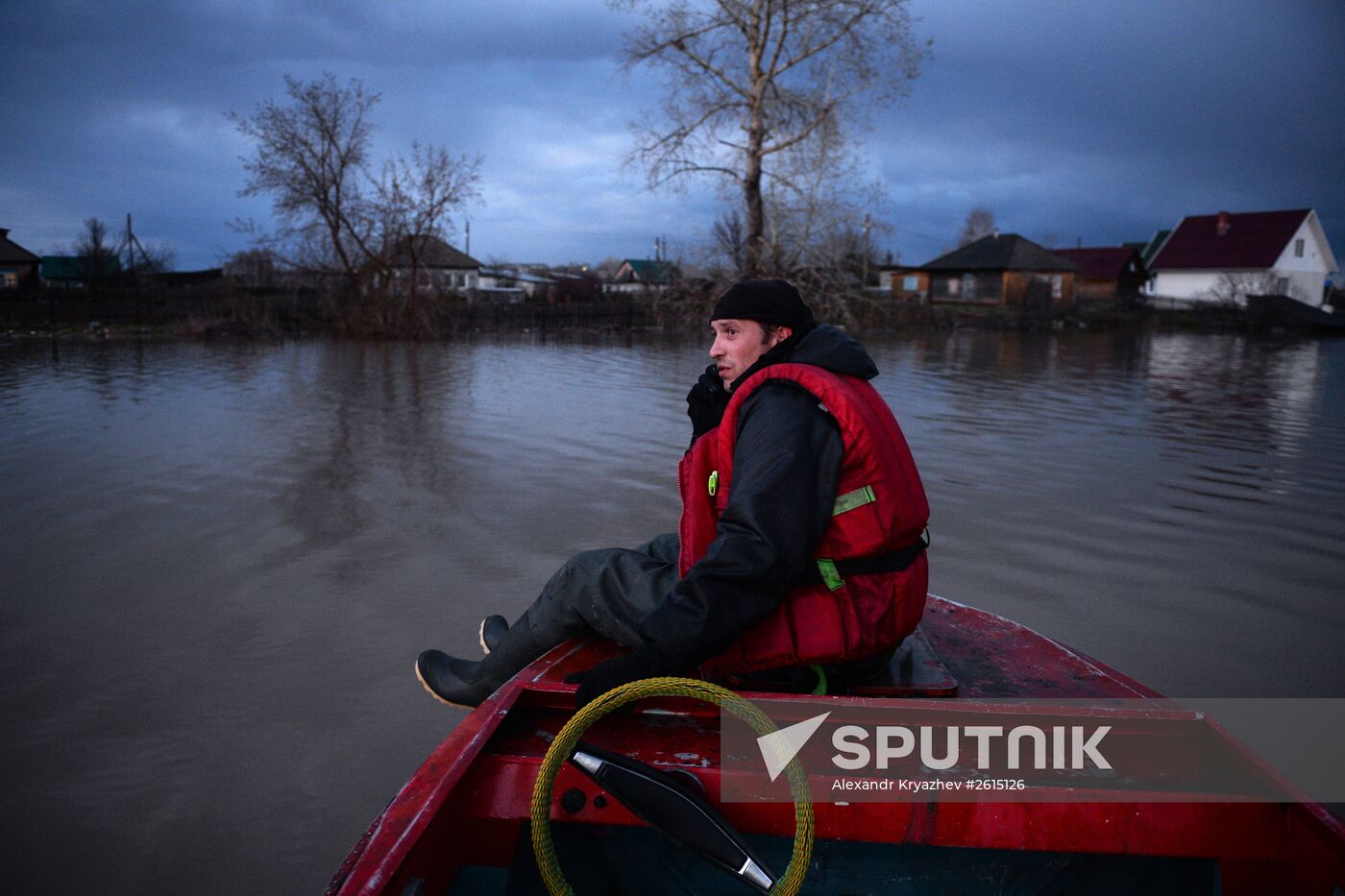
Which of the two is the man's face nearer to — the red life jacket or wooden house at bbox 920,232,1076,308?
the red life jacket

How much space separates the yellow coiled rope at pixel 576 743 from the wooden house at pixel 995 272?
50.2 m

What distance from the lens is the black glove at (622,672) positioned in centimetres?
234

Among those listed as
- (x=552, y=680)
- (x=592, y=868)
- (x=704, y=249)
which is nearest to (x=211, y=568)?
(x=552, y=680)

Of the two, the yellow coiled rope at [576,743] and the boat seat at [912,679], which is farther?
the boat seat at [912,679]

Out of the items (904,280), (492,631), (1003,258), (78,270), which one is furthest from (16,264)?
(492,631)

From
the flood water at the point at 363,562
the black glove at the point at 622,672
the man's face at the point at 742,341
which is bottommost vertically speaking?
the flood water at the point at 363,562

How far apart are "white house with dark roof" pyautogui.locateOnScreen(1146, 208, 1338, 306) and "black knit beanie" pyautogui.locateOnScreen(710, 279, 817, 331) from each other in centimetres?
5550

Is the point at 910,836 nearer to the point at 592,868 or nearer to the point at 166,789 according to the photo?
the point at 592,868

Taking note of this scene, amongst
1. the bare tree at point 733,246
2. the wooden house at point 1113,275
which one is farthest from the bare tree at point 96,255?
the wooden house at point 1113,275

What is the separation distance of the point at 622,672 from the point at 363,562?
3.91 metres

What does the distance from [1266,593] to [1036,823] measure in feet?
13.8

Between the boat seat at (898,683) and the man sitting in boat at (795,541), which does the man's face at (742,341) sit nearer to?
the man sitting in boat at (795,541)

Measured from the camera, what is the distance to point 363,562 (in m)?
5.79

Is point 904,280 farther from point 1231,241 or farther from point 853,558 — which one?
point 853,558
